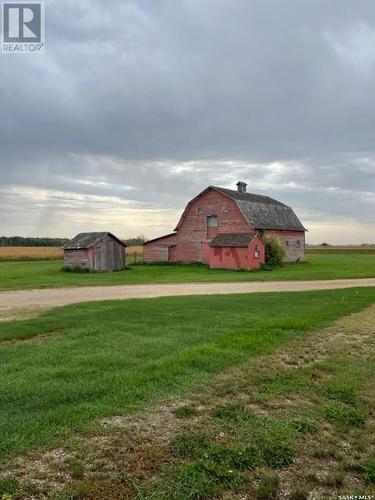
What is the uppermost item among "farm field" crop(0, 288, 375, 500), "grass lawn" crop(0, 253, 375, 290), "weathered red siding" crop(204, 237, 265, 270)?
"weathered red siding" crop(204, 237, 265, 270)

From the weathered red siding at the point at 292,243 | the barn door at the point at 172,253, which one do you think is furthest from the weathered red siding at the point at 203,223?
the weathered red siding at the point at 292,243

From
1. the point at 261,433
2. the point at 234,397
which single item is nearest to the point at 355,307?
the point at 234,397

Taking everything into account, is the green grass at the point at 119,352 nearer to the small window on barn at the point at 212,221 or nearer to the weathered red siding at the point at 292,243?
the small window on barn at the point at 212,221

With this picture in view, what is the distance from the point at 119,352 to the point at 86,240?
32344 mm

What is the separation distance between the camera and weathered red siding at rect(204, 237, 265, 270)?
1522 inches

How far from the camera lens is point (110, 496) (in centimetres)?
389

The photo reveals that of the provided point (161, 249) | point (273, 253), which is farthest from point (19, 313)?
point (161, 249)

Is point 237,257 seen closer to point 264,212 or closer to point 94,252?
point 264,212

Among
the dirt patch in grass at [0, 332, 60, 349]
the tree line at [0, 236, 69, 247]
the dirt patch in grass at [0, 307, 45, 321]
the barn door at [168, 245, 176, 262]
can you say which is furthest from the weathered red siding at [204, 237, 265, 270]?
the tree line at [0, 236, 69, 247]

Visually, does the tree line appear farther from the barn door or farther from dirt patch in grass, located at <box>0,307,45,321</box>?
dirt patch in grass, located at <box>0,307,45,321</box>

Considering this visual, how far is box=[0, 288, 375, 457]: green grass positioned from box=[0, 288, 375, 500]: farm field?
32 mm

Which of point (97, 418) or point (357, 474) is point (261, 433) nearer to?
point (357, 474)

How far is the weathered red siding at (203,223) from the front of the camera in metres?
43.7

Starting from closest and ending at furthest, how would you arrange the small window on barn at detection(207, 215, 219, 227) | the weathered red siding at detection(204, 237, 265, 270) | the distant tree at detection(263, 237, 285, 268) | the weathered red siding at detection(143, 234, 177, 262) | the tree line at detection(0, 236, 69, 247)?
1. the weathered red siding at detection(204, 237, 265, 270)
2. the distant tree at detection(263, 237, 285, 268)
3. the small window on barn at detection(207, 215, 219, 227)
4. the weathered red siding at detection(143, 234, 177, 262)
5. the tree line at detection(0, 236, 69, 247)
